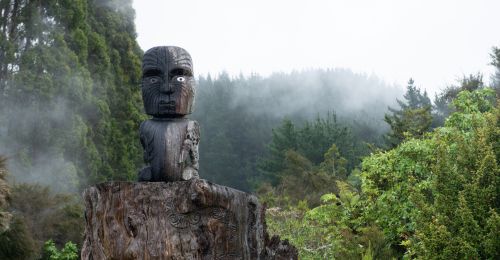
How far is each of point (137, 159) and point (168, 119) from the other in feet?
76.3

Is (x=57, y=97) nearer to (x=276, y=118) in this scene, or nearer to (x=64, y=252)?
(x=64, y=252)

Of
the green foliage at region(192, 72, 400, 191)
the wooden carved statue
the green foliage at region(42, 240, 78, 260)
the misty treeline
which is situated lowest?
the green foliage at region(42, 240, 78, 260)

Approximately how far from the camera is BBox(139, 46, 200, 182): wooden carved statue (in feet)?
21.8

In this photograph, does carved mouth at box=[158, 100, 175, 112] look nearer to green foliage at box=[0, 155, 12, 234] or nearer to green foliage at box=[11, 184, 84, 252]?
green foliage at box=[0, 155, 12, 234]

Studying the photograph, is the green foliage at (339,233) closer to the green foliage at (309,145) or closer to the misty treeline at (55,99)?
the misty treeline at (55,99)

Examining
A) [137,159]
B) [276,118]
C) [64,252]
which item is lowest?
[64,252]

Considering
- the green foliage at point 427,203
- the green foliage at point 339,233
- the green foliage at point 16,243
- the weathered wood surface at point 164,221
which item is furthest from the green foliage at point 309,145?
the weathered wood surface at point 164,221

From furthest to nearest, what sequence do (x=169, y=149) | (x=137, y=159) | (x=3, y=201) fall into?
(x=137, y=159) → (x=3, y=201) → (x=169, y=149)

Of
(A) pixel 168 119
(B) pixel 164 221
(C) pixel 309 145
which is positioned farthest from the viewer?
(C) pixel 309 145

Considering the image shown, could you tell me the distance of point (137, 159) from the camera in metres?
29.8

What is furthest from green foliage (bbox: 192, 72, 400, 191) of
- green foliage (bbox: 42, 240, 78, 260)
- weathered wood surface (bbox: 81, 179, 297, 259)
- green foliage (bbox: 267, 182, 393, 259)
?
weathered wood surface (bbox: 81, 179, 297, 259)

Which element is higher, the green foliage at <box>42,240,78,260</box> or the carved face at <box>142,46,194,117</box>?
the carved face at <box>142,46,194,117</box>

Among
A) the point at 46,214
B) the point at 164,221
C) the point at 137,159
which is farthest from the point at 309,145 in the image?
the point at 164,221

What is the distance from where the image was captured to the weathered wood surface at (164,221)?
5.45 metres
